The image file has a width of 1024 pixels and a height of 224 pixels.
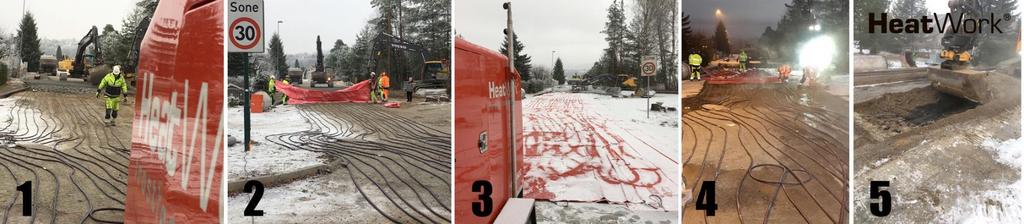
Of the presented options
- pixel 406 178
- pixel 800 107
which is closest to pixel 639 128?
pixel 800 107

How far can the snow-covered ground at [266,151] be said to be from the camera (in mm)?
2674

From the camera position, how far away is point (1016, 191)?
108 inches

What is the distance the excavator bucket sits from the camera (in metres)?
2.75

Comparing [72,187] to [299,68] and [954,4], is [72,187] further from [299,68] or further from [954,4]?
[954,4]

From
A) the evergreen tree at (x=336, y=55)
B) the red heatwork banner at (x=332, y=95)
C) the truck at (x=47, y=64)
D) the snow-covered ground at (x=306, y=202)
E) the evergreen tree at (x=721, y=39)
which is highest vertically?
the evergreen tree at (x=721, y=39)

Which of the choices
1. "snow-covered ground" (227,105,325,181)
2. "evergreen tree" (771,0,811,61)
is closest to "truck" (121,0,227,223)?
"snow-covered ground" (227,105,325,181)

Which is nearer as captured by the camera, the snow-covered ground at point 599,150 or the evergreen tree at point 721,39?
the evergreen tree at point 721,39

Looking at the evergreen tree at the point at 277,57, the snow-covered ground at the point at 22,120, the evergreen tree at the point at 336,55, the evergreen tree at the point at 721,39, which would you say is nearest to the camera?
the snow-covered ground at the point at 22,120

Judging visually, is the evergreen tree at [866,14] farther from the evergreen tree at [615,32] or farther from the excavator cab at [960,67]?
the evergreen tree at [615,32]

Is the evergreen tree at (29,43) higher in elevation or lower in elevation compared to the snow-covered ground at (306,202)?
higher

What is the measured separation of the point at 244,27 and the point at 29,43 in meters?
0.85

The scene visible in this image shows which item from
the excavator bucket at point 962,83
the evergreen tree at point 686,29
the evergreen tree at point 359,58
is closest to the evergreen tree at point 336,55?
the evergreen tree at point 359,58

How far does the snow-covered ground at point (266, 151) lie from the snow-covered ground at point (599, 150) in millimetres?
1328

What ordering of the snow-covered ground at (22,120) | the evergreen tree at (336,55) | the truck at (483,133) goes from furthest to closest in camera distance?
the evergreen tree at (336,55)
the snow-covered ground at (22,120)
the truck at (483,133)
